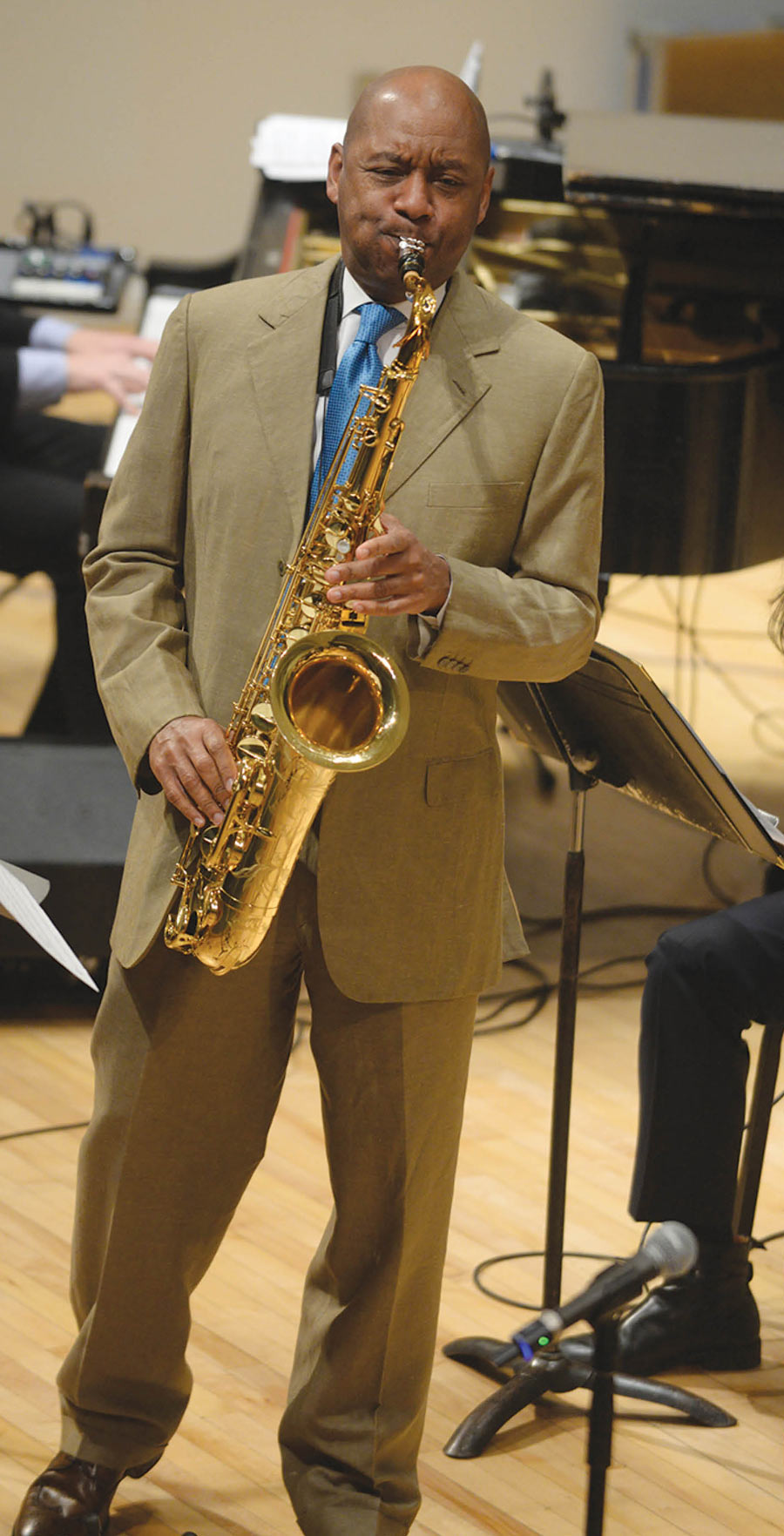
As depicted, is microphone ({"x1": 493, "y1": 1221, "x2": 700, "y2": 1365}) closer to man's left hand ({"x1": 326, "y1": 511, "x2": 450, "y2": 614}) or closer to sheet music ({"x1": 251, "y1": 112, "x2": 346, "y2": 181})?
man's left hand ({"x1": 326, "y1": 511, "x2": 450, "y2": 614})

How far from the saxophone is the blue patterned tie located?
5cm

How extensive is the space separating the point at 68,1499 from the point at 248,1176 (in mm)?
429

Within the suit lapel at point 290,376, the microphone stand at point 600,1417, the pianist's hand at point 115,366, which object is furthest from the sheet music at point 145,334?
the microphone stand at point 600,1417

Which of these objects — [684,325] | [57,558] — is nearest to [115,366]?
[57,558]

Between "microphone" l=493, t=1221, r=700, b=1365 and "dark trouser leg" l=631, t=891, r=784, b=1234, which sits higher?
"microphone" l=493, t=1221, r=700, b=1365

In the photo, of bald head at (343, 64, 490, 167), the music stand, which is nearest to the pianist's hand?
the music stand

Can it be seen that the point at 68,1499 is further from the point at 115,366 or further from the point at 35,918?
the point at 115,366

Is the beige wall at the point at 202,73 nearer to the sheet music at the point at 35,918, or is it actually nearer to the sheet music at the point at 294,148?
the sheet music at the point at 294,148

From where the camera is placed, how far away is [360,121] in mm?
1850

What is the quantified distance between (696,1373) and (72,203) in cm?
685

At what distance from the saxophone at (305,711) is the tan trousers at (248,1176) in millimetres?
61

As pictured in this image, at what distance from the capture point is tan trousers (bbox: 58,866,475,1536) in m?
2.01

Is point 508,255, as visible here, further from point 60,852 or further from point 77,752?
point 60,852

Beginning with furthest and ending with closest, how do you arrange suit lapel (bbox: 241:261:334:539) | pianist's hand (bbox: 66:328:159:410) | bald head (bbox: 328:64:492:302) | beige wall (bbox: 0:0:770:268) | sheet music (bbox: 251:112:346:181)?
beige wall (bbox: 0:0:770:268) → sheet music (bbox: 251:112:346:181) → pianist's hand (bbox: 66:328:159:410) → suit lapel (bbox: 241:261:334:539) → bald head (bbox: 328:64:492:302)
